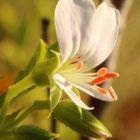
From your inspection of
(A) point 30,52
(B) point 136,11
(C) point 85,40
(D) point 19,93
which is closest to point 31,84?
(D) point 19,93

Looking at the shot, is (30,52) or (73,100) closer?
(73,100)

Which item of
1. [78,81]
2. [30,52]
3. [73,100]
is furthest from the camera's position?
[30,52]

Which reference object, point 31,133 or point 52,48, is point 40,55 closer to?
point 52,48

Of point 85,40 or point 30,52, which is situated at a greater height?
point 85,40

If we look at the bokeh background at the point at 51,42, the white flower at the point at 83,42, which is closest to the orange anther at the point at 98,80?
the white flower at the point at 83,42

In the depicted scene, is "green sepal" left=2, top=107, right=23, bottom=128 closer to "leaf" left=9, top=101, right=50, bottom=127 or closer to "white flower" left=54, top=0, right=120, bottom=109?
"leaf" left=9, top=101, right=50, bottom=127

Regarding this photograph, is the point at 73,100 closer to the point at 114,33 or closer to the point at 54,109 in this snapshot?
the point at 54,109

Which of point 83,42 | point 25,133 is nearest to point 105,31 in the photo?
point 83,42
